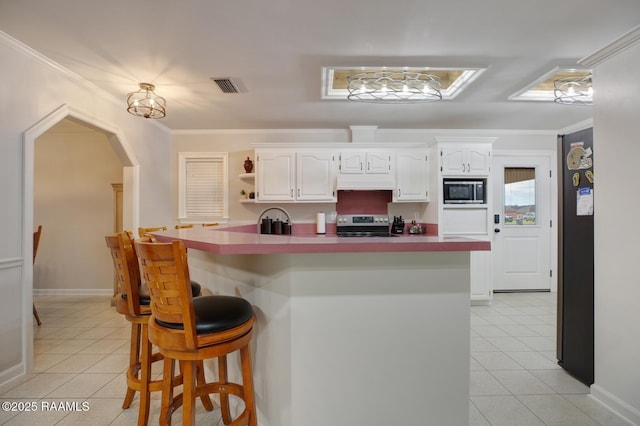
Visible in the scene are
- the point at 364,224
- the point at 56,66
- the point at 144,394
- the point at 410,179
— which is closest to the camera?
the point at 144,394

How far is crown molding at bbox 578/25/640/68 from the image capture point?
1.70 m

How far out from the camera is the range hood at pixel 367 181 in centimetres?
411

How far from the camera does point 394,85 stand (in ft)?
9.80

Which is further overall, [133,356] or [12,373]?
[12,373]

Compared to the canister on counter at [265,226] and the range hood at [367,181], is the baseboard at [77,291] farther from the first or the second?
the range hood at [367,181]

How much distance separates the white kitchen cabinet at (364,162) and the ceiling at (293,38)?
114cm

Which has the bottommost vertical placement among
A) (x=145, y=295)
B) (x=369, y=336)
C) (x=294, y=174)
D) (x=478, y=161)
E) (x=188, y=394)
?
(x=188, y=394)

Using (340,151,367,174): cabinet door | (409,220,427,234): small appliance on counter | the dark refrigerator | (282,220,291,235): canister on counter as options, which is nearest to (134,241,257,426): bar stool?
the dark refrigerator

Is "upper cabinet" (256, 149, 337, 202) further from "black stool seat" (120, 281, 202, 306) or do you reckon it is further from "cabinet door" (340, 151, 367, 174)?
"black stool seat" (120, 281, 202, 306)

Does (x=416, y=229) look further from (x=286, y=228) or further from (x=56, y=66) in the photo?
(x=56, y=66)

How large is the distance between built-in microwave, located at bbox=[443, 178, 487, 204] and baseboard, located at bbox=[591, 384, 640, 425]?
2425 mm

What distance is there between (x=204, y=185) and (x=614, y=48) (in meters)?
4.58

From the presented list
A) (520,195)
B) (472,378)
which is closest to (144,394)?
(472,378)

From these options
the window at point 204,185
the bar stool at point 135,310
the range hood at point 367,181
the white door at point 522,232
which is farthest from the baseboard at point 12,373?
the white door at point 522,232
